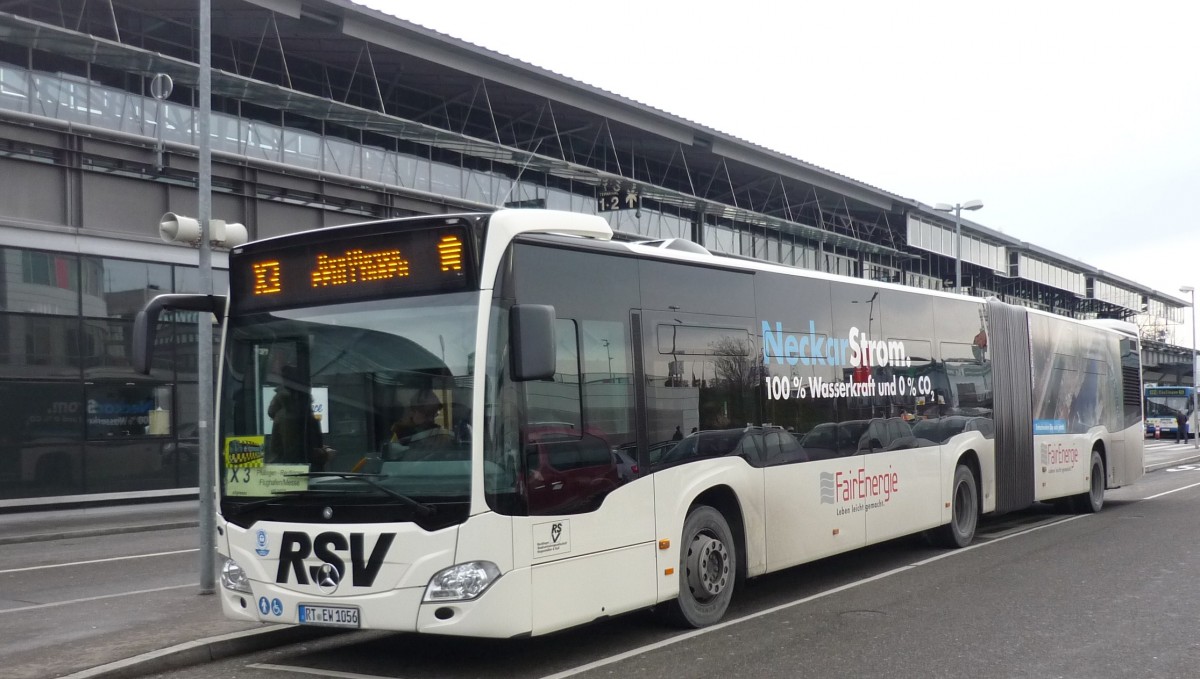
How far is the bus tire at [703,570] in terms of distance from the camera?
853 cm

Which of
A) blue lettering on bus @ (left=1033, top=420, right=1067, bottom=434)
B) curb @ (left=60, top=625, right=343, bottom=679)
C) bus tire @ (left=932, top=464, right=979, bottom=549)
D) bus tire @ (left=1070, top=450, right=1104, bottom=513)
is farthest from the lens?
bus tire @ (left=1070, top=450, right=1104, bottom=513)

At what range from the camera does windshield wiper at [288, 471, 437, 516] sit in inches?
265

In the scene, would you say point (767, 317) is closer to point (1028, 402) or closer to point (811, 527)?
point (811, 527)

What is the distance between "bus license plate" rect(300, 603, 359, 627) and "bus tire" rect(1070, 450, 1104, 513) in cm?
1497

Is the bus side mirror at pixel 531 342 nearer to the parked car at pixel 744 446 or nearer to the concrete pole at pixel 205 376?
the parked car at pixel 744 446

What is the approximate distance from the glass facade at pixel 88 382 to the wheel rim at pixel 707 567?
1750 cm

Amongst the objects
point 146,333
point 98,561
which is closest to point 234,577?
point 146,333

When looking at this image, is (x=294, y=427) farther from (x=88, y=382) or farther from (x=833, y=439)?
(x=88, y=382)

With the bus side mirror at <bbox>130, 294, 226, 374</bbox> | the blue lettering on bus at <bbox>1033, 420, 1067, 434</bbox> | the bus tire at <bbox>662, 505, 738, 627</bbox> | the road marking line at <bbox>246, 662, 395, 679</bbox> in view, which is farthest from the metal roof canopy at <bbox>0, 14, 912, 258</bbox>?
the bus tire at <bbox>662, 505, 738, 627</bbox>

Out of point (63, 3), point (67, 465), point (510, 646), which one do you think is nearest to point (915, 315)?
point (510, 646)

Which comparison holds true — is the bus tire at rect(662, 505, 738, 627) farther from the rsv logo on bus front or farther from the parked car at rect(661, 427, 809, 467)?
the rsv logo on bus front

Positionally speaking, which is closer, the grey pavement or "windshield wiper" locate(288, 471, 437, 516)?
"windshield wiper" locate(288, 471, 437, 516)

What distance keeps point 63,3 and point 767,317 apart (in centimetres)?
1951

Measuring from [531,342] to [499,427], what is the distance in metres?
0.56
